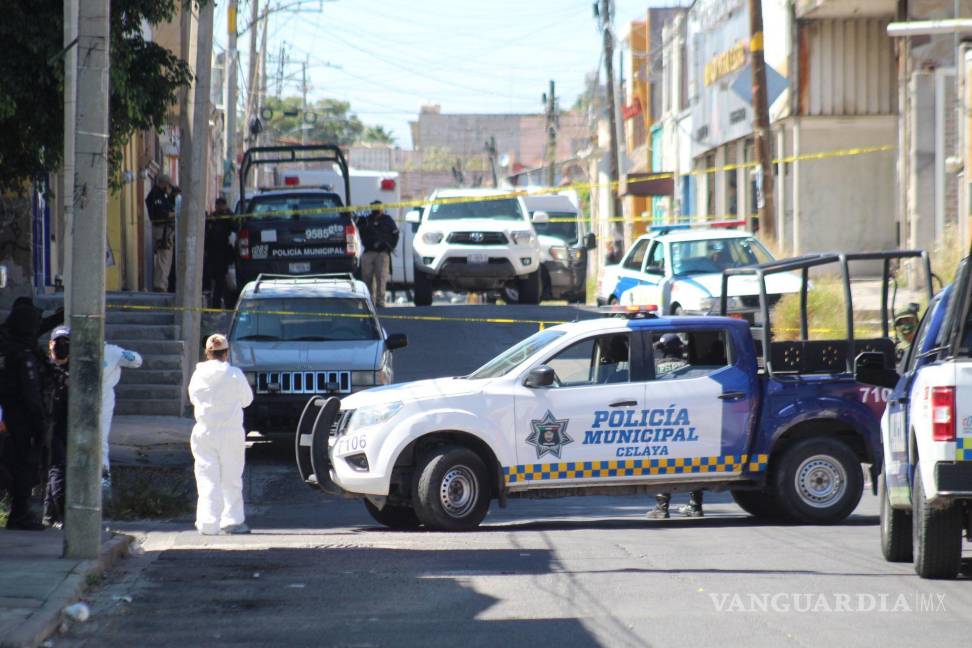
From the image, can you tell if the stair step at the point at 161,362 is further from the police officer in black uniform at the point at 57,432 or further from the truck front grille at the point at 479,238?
the truck front grille at the point at 479,238

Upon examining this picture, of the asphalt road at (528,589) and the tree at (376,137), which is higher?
the tree at (376,137)

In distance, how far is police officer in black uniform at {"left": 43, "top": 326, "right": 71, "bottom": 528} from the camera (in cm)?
1173

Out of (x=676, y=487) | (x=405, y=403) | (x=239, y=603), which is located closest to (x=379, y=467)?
(x=405, y=403)

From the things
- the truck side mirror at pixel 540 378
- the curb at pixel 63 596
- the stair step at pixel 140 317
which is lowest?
the curb at pixel 63 596

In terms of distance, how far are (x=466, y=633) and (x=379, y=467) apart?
4.37m

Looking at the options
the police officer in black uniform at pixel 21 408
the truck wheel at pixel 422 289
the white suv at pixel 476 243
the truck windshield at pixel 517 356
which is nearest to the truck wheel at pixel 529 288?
the white suv at pixel 476 243

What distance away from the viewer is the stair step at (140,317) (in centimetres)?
2083

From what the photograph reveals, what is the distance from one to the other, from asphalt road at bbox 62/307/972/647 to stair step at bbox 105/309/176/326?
8.22 metres

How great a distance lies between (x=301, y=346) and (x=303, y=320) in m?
0.77

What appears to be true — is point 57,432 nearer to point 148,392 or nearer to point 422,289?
point 148,392

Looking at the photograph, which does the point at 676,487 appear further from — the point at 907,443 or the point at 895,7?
the point at 895,7

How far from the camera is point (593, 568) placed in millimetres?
9883

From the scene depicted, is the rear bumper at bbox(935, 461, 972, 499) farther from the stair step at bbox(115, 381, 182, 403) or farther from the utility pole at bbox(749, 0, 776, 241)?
the utility pole at bbox(749, 0, 776, 241)

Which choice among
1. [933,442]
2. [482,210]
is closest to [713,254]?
[482,210]
